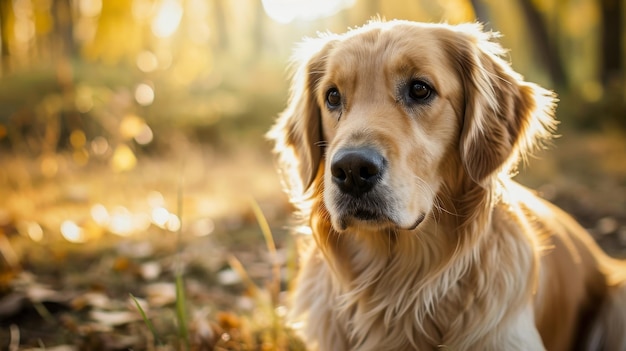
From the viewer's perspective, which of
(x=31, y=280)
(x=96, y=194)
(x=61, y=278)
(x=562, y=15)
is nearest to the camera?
(x=31, y=280)

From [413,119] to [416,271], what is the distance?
696 mm

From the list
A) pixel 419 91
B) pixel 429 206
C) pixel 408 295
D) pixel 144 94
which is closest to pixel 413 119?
pixel 419 91

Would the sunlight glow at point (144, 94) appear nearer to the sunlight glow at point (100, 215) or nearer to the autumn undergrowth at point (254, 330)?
the autumn undergrowth at point (254, 330)

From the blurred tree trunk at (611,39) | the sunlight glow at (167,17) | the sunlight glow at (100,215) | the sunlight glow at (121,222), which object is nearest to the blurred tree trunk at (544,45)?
the blurred tree trunk at (611,39)

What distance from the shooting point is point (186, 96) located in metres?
12.1

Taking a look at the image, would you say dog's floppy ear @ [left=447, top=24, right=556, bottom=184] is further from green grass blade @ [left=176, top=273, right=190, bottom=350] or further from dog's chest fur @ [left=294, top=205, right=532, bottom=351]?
green grass blade @ [left=176, top=273, right=190, bottom=350]

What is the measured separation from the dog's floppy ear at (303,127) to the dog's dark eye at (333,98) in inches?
7.2

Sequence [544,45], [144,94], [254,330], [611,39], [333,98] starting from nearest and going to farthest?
1. [333,98]
2. [254,330]
3. [144,94]
4. [611,39]
5. [544,45]

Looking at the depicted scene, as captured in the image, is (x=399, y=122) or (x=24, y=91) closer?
(x=399, y=122)

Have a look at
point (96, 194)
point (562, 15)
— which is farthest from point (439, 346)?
point (562, 15)

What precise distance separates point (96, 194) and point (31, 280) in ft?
9.26

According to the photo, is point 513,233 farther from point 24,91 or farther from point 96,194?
point 24,91

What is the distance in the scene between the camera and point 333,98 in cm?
272

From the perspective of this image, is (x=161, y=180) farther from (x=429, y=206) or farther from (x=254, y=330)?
(x=429, y=206)
